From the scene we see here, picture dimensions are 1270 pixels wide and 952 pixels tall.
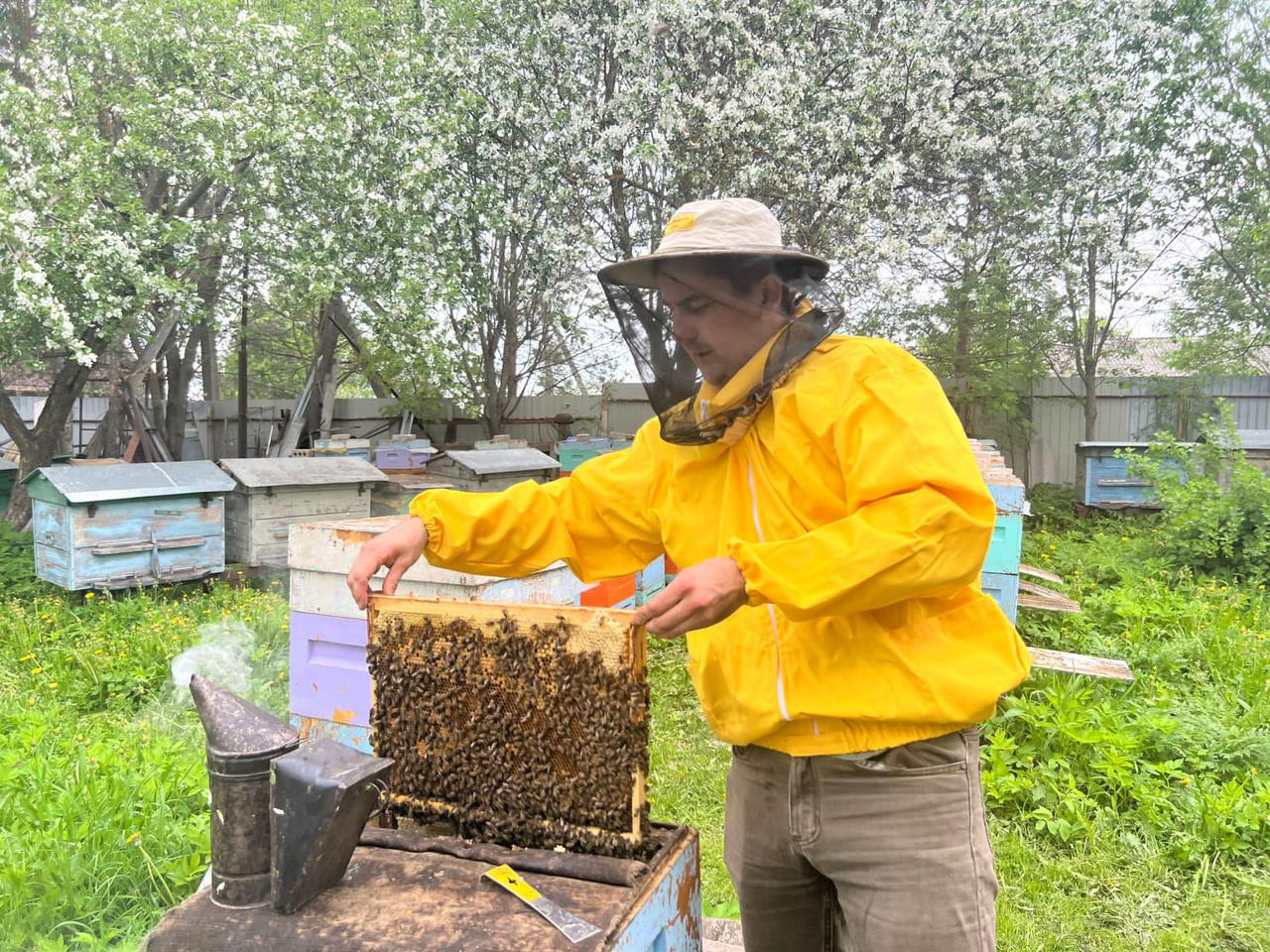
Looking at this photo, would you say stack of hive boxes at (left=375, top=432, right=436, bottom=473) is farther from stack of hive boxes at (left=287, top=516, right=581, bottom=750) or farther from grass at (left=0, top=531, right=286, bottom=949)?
stack of hive boxes at (left=287, top=516, right=581, bottom=750)

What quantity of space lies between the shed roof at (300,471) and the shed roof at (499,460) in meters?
0.99

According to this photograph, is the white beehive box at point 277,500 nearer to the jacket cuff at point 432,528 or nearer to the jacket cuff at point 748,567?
the jacket cuff at point 432,528

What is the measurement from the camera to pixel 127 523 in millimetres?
6551

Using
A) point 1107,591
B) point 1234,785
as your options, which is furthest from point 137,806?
point 1107,591

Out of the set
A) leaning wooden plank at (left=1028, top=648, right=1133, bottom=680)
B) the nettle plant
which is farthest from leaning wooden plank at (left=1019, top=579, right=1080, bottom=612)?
the nettle plant

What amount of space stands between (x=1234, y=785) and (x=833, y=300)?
3.35 meters

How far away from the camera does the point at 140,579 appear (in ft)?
21.9

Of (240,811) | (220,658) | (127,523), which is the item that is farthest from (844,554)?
(127,523)

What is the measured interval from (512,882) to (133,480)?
245 inches

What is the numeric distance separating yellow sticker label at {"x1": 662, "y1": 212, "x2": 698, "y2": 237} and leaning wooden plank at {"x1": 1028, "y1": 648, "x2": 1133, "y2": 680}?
3.78 m

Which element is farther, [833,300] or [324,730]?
[324,730]

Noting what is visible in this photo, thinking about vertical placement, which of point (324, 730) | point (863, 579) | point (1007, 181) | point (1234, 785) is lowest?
point (1234, 785)

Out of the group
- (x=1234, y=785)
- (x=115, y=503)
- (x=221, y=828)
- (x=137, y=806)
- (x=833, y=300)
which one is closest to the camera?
(x=221, y=828)

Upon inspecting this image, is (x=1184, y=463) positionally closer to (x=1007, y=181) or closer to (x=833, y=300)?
(x=1007, y=181)
